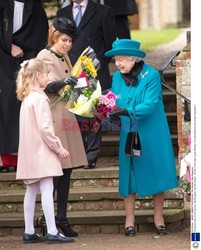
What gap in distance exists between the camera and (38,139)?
→ 1016 cm

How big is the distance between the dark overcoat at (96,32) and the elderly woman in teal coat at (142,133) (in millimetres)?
1527

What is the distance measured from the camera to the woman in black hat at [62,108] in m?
10.4

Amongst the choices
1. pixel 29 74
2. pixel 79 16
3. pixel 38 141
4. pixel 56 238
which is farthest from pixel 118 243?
pixel 79 16

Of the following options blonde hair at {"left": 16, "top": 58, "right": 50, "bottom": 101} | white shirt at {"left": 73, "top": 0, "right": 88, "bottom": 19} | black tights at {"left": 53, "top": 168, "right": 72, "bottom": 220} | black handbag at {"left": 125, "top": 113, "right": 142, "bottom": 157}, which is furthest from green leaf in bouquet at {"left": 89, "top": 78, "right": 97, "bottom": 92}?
white shirt at {"left": 73, "top": 0, "right": 88, "bottom": 19}

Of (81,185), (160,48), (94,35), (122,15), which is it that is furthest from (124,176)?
(160,48)

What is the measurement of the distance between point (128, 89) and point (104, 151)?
2.54 meters

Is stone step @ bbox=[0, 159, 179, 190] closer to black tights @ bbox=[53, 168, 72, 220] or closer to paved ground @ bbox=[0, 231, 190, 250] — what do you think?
paved ground @ bbox=[0, 231, 190, 250]

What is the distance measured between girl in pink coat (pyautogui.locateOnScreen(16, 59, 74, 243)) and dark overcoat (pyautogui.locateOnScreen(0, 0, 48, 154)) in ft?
5.71

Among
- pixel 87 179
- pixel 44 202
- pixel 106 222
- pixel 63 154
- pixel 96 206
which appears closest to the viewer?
pixel 63 154

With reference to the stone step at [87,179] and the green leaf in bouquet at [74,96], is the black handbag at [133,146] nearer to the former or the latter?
the green leaf in bouquet at [74,96]

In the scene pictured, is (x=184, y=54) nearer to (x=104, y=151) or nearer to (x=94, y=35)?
(x=94, y=35)

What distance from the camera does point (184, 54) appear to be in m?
11.5

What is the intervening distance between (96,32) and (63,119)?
1898 mm

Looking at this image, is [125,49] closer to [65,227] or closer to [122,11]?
[65,227]
